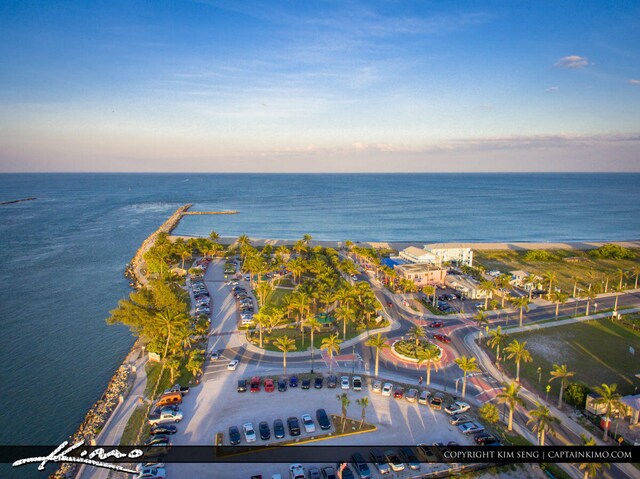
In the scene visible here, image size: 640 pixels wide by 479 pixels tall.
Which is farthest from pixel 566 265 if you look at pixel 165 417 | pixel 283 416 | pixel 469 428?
pixel 165 417

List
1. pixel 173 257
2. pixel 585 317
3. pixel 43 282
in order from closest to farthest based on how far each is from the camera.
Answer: pixel 585 317 → pixel 43 282 → pixel 173 257

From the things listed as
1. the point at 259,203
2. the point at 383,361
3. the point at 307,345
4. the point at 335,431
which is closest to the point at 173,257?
the point at 307,345

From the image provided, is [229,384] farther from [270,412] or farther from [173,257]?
[173,257]

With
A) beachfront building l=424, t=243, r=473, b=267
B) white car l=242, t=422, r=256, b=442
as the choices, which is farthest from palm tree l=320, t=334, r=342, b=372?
beachfront building l=424, t=243, r=473, b=267

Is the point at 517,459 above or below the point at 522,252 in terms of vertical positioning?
above

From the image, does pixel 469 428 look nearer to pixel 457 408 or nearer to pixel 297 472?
pixel 457 408
